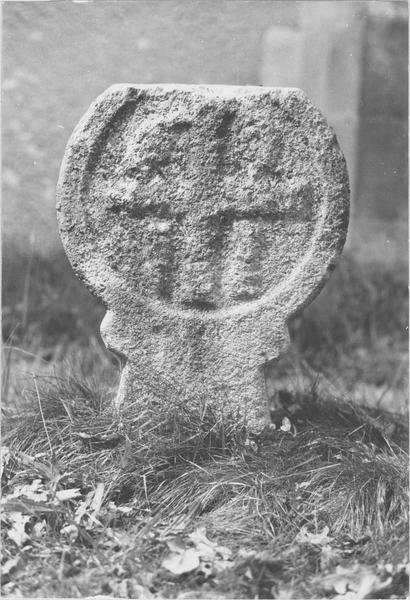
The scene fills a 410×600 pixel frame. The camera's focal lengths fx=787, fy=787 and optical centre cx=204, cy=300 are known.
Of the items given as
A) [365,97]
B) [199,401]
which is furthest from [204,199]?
[365,97]

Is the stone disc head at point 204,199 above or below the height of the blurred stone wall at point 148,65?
below

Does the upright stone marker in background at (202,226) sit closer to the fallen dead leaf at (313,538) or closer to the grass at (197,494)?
the grass at (197,494)

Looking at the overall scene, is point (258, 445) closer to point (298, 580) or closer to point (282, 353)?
point (282, 353)

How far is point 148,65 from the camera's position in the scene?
4.73 meters

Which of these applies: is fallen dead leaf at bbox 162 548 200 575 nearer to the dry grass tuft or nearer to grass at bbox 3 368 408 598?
grass at bbox 3 368 408 598

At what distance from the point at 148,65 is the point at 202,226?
240 centimetres

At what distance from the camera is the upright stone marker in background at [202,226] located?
2570 millimetres

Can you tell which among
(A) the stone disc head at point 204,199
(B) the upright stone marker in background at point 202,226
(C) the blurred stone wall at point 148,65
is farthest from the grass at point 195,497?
(C) the blurred stone wall at point 148,65

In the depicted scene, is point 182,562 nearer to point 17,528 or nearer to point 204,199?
point 17,528

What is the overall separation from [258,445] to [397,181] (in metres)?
3.86

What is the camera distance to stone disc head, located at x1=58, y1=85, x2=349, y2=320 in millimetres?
2564

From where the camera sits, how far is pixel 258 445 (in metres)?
2.69

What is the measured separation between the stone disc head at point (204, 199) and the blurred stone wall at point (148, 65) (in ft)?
6.19

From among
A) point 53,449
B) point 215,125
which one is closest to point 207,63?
point 215,125
